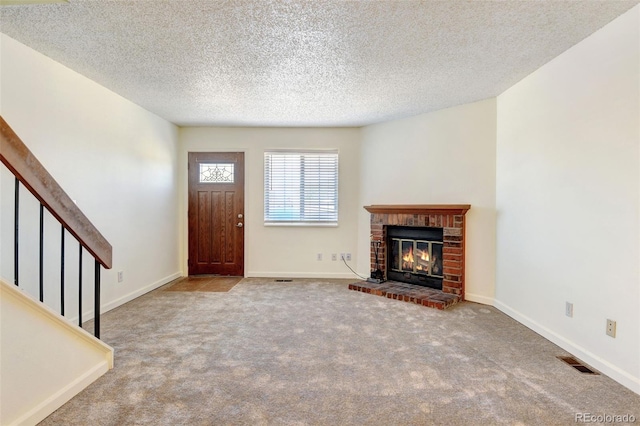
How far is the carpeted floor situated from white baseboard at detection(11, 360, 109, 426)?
0.04 m

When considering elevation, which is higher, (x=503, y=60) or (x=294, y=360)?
(x=503, y=60)

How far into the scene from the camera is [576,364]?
2305 millimetres

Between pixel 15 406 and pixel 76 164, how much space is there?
2.30 metres

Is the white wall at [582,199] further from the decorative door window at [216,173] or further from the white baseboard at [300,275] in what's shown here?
the decorative door window at [216,173]

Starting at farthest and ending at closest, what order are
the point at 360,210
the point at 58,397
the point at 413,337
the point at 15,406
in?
the point at 360,210 < the point at 413,337 < the point at 58,397 < the point at 15,406

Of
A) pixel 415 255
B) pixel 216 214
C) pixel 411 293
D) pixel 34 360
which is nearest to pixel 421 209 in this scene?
pixel 415 255

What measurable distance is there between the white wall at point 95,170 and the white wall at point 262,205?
0.65m

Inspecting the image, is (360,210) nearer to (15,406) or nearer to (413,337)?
(413,337)

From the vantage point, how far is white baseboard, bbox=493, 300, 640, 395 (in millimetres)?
2014

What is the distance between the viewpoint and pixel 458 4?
2008 millimetres

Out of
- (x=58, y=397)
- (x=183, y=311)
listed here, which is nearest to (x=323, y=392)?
(x=58, y=397)

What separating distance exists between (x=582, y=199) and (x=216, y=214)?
4.64 m

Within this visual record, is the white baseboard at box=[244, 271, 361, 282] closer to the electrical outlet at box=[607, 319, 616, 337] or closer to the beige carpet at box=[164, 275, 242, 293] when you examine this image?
the beige carpet at box=[164, 275, 242, 293]

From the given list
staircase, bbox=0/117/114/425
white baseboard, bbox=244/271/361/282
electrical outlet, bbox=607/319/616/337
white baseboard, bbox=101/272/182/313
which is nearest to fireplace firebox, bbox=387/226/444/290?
white baseboard, bbox=244/271/361/282
